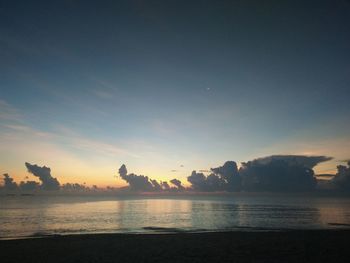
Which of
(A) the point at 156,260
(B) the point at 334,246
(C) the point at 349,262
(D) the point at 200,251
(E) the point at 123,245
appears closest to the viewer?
(C) the point at 349,262

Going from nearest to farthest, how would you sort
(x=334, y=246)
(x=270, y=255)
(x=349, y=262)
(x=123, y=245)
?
(x=349, y=262) < (x=270, y=255) < (x=334, y=246) < (x=123, y=245)

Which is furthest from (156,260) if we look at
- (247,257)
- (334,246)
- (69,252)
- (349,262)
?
(334,246)

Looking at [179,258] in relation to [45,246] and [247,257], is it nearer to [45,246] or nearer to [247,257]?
[247,257]

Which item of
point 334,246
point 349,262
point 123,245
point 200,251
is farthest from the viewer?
point 123,245

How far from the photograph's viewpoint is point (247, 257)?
2642 centimetres

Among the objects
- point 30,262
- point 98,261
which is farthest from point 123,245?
point 30,262

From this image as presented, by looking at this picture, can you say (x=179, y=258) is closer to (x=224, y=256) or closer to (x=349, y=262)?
(x=224, y=256)

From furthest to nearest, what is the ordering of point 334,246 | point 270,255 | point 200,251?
point 334,246
point 200,251
point 270,255

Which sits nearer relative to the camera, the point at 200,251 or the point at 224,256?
the point at 224,256

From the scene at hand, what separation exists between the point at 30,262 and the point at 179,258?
12403 mm

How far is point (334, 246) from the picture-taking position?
32406mm

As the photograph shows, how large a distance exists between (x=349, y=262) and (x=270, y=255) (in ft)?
20.6

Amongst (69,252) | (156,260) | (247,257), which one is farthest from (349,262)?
(69,252)

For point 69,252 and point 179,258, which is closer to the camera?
point 179,258
